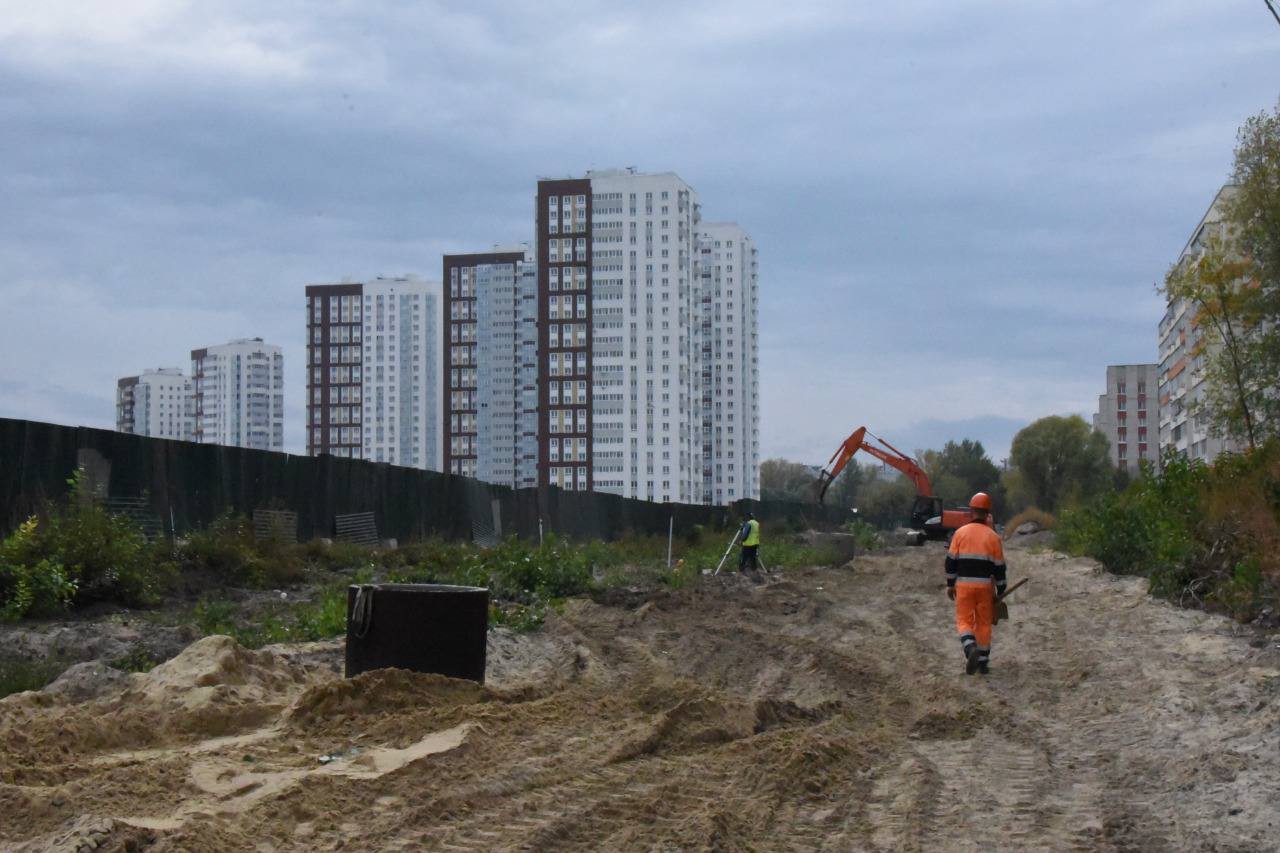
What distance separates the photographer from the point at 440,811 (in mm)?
6586

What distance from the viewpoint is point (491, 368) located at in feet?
421

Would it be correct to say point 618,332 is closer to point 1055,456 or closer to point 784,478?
point 1055,456

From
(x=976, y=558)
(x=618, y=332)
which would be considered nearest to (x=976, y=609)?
(x=976, y=558)

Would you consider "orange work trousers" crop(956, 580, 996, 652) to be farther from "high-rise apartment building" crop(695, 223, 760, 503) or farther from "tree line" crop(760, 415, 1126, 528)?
"high-rise apartment building" crop(695, 223, 760, 503)

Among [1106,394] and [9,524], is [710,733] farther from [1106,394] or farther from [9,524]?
[1106,394]

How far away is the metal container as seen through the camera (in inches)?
393

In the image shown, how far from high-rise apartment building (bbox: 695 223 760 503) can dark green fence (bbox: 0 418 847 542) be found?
88537 millimetres

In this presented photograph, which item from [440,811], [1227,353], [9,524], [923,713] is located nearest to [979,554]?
[923,713]

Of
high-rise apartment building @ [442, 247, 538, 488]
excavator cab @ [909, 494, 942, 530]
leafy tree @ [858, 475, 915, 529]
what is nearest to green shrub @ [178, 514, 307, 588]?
excavator cab @ [909, 494, 942, 530]

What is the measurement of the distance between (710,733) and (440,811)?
9.03 feet

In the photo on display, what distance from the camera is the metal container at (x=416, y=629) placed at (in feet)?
32.7

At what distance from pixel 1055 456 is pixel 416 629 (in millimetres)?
95693

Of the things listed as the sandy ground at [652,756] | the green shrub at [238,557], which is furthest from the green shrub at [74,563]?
the sandy ground at [652,756]

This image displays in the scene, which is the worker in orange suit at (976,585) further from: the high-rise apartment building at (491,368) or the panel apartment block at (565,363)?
the high-rise apartment building at (491,368)
